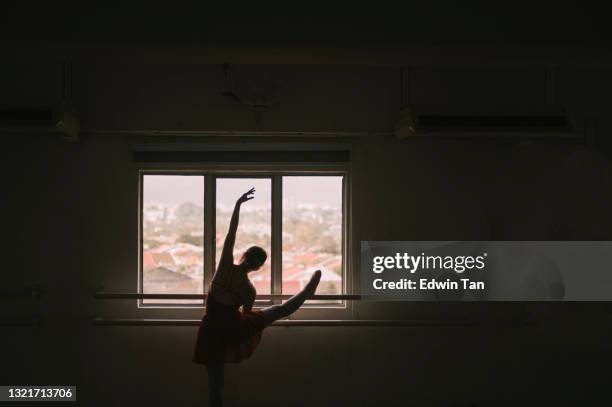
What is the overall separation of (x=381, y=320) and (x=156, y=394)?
2.08 meters

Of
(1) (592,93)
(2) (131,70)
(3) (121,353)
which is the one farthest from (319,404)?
(1) (592,93)

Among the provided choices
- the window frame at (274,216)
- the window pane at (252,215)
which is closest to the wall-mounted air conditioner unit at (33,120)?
the window frame at (274,216)

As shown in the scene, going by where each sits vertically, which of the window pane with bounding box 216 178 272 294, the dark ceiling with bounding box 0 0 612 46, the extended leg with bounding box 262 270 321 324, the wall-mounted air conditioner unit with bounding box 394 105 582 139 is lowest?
the extended leg with bounding box 262 270 321 324

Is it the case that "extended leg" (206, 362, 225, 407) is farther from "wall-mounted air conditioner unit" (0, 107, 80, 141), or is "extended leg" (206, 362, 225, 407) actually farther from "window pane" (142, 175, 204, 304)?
"wall-mounted air conditioner unit" (0, 107, 80, 141)

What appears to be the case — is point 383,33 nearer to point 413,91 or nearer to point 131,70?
point 413,91

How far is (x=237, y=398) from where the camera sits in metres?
3.47

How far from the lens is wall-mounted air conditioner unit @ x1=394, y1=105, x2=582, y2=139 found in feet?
9.91

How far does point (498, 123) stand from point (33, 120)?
354 cm

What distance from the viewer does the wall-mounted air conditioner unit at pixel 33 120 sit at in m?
2.95

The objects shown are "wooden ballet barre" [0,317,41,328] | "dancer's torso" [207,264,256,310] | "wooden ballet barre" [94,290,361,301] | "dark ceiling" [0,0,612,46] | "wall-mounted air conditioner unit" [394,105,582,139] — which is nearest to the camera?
"dark ceiling" [0,0,612,46]

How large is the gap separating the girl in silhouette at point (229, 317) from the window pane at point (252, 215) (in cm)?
49

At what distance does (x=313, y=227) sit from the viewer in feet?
11.7

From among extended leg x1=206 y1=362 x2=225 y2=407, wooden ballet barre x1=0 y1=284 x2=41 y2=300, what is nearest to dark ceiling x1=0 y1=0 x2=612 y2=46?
wooden ballet barre x1=0 y1=284 x2=41 y2=300

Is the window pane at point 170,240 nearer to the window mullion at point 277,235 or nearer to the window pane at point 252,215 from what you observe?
the window pane at point 252,215
